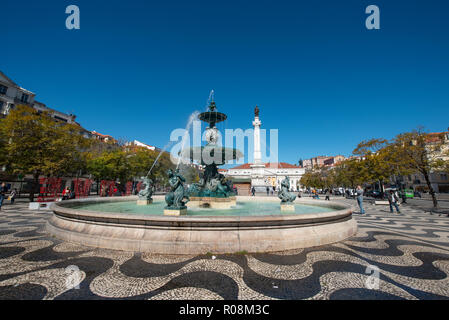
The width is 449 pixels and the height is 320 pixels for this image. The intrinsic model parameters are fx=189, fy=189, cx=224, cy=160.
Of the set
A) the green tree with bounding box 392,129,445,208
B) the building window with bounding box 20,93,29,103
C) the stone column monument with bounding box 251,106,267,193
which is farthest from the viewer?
the stone column monument with bounding box 251,106,267,193

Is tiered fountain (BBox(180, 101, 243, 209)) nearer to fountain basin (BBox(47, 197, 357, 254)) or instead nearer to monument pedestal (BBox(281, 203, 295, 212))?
monument pedestal (BBox(281, 203, 295, 212))

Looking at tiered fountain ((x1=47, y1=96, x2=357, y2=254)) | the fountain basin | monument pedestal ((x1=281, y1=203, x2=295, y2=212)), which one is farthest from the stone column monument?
the fountain basin

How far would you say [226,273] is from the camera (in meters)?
3.54

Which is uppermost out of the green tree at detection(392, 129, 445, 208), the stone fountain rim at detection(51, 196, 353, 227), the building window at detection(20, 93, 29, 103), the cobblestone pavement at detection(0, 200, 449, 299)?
the building window at detection(20, 93, 29, 103)

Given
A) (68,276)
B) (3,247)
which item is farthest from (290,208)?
→ (3,247)

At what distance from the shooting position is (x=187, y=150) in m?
11.2

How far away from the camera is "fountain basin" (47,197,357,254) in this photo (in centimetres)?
454

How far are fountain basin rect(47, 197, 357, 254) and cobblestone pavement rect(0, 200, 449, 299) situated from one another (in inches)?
8.9

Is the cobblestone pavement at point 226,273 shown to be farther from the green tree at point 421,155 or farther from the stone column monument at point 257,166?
the stone column monument at point 257,166

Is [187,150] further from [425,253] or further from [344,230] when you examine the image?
[425,253]

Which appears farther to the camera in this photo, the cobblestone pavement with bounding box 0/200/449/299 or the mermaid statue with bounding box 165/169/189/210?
the mermaid statue with bounding box 165/169/189/210

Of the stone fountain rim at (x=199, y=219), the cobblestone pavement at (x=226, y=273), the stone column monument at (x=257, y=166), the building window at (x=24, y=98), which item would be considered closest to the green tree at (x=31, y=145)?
the cobblestone pavement at (x=226, y=273)

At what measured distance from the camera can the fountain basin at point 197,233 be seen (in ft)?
14.9

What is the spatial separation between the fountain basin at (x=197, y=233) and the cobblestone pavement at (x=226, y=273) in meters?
0.23
